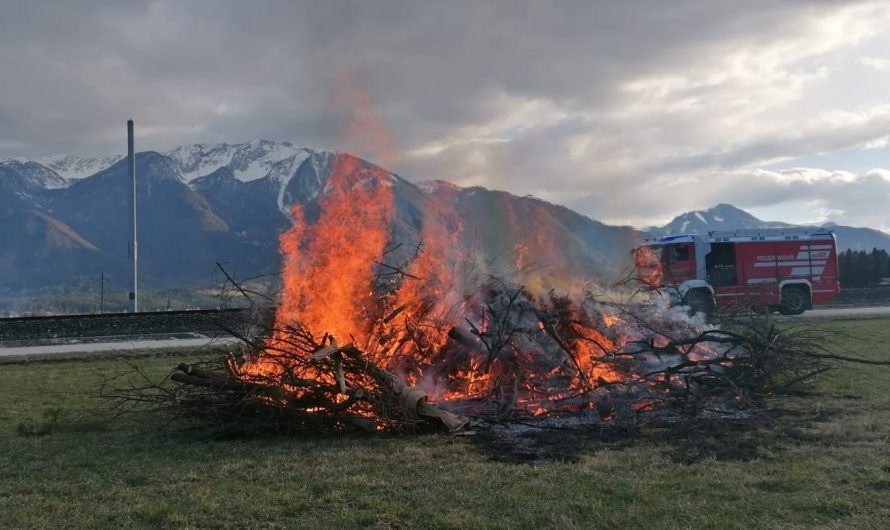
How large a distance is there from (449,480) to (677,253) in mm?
20866

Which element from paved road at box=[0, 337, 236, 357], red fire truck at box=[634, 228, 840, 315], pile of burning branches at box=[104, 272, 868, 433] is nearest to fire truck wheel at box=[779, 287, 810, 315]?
red fire truck at box=[634, 228, 840, 315]

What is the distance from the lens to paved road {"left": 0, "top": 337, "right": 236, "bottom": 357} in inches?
717

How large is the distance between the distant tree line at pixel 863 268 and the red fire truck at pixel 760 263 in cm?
1383

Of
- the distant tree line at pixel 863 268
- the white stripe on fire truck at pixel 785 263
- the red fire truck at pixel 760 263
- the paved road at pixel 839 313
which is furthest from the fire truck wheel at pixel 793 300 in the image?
the distant tree line at pixel 863 268

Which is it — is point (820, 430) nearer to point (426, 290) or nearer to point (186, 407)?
point (426, 290)

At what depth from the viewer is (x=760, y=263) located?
25.4 metres

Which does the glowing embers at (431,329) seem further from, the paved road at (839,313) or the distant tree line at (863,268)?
the distant tree line at (863,268)

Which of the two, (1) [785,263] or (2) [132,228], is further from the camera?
(2) [132,228]

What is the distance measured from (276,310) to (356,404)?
274cm

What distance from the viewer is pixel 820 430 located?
23.0ft

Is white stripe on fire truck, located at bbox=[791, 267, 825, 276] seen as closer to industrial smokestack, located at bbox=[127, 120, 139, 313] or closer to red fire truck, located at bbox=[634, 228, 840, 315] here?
red fire truck, located at bbox=[634, 228, 840, 315]

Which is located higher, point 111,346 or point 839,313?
point 839,313

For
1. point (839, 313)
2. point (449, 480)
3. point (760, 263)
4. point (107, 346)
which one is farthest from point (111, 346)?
point (839, 313)

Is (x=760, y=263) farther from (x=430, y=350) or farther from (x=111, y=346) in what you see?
(x=111, y=346)
